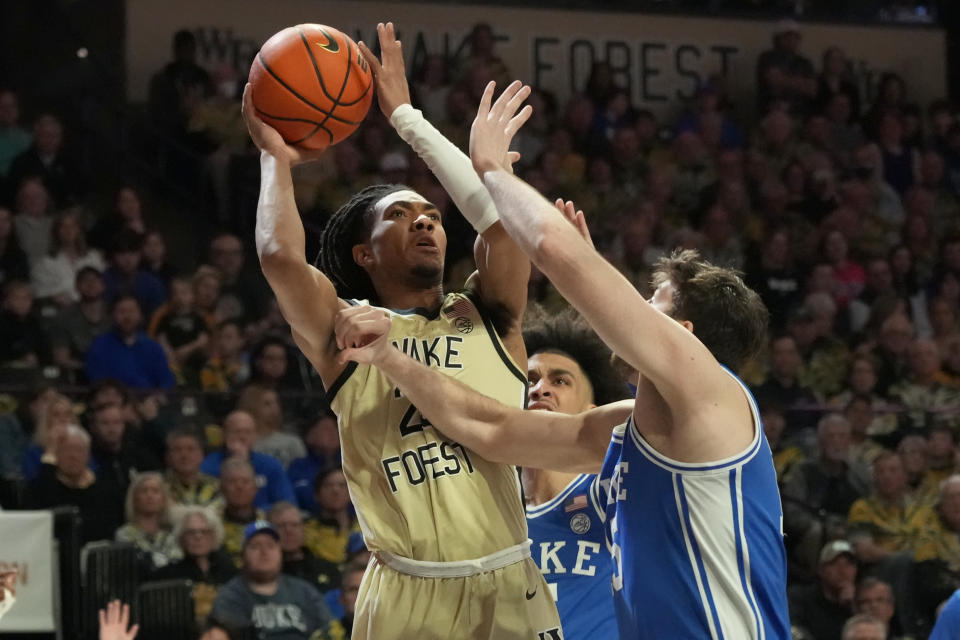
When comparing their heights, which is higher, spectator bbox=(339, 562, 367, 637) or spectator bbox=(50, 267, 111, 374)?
spectator bbox=(50, 267, 111, 374)

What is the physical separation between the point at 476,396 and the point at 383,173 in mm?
6205

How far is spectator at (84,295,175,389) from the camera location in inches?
308

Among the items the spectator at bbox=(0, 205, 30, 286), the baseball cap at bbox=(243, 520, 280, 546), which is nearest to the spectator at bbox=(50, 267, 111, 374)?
the spectator at bbox=(0, 205, 30, 286)

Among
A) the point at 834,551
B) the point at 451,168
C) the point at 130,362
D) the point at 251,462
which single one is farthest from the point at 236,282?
the point at 451,168

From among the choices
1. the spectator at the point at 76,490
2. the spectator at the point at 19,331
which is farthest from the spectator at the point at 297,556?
the spectator at the point at 19,331

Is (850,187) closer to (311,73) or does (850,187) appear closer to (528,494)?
(528,494)

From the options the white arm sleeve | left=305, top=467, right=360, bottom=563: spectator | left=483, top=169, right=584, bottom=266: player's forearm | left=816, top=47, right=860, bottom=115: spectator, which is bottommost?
left=305, top=467, right=360, bottom=563: spectator

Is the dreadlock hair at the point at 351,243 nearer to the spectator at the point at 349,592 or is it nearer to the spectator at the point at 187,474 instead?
the spectator at the point at 349,592

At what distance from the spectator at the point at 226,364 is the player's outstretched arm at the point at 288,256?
449 cm

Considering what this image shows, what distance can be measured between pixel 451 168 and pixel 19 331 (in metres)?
4.84

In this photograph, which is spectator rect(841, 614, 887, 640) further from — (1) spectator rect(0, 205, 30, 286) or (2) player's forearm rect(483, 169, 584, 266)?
(1) spectator rect(0, 205, 30, 286)

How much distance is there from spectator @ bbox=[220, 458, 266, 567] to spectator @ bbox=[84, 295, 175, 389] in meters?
1.12

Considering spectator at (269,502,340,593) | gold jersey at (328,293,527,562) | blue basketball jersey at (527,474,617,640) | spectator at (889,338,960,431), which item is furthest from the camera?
spectator at (889,338,960,431)

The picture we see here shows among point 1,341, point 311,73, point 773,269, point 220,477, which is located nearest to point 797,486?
point 773,269
